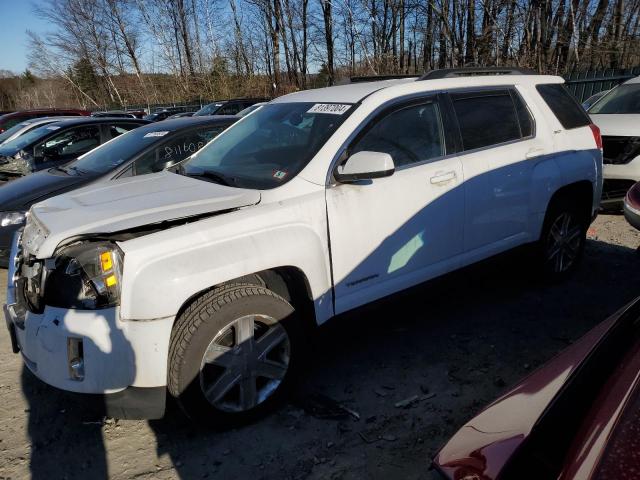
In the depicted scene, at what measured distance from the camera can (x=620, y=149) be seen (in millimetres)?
6523

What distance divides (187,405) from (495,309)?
2.77 m

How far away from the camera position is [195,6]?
37.0 m

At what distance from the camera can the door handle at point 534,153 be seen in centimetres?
388

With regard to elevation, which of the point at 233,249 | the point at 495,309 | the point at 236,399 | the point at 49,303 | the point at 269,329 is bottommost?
the point at 495,309

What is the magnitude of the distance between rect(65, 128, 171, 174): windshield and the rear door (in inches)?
136

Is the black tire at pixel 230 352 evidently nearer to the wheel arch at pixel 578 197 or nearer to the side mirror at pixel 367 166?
the side mirror at pixel 367 166

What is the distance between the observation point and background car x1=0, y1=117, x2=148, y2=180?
267 inches

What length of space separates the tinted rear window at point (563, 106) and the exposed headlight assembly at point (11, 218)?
16.4ft

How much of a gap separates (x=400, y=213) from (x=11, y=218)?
3.98m

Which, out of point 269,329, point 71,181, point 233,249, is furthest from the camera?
point 71,181

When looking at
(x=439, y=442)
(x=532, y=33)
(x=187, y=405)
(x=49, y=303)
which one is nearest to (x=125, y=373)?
(x=187, y=405)

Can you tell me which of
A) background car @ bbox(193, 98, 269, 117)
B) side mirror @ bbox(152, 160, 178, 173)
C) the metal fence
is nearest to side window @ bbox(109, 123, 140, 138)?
side mirror @ bbox(152, 160, 178, 173)

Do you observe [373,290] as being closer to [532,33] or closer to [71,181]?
[71,181]

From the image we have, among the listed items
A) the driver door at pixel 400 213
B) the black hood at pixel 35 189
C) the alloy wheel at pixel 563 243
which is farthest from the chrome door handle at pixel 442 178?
the black hood at pixel 35 189
